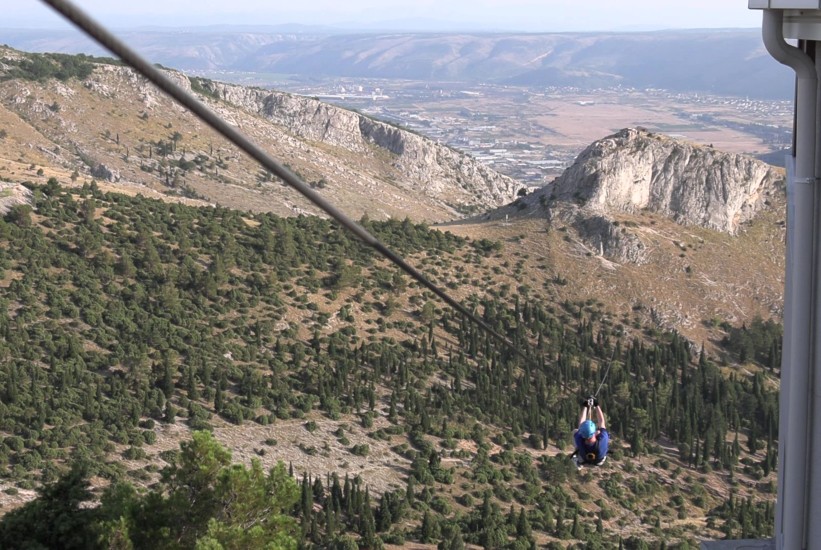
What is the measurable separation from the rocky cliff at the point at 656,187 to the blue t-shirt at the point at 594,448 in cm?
5731

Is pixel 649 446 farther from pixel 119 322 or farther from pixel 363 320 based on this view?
pixel 119 322

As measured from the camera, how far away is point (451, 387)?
4822cm

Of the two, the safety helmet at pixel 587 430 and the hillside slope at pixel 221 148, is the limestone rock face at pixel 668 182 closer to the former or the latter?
the hillside slope at pixel 221 148

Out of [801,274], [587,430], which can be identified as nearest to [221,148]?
[587,430]

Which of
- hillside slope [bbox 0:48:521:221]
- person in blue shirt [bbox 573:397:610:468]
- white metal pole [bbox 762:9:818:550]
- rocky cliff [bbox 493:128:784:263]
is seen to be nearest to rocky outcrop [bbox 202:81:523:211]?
hillside slope [bbox 0:48:521:221]

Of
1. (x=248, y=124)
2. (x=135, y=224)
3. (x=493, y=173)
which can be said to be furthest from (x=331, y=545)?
(x=493, y=173)

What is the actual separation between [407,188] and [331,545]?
340 ft

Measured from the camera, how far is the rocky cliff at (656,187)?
73.7m

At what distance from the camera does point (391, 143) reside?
5576 inches

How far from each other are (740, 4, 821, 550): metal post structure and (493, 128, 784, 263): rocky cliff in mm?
63016

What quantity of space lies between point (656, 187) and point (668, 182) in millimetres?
1112

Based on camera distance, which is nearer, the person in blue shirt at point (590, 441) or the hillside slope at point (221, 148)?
the person in blue shirt at point (590, 441)

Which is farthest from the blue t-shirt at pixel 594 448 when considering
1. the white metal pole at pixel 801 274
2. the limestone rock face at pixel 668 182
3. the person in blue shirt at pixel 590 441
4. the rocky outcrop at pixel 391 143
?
the rocky outcrop at pixel 391 143

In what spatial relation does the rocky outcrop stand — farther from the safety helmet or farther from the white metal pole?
the white metal pole
